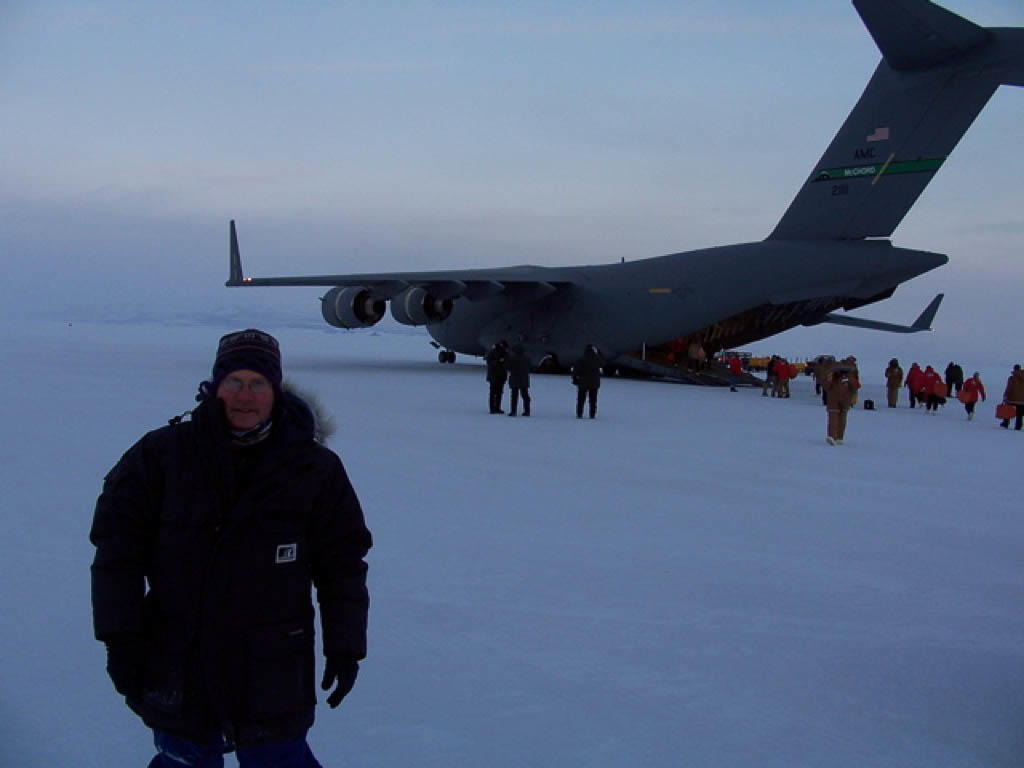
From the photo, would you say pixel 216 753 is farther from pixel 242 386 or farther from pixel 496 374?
pixel 496 374

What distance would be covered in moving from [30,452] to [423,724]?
6.88m

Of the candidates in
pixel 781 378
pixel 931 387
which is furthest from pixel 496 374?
pixel 931 387

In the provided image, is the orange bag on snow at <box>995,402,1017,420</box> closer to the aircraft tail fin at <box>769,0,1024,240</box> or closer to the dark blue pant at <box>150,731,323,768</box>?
the aircraft tail fin at <box>769,0,1024,240</box>

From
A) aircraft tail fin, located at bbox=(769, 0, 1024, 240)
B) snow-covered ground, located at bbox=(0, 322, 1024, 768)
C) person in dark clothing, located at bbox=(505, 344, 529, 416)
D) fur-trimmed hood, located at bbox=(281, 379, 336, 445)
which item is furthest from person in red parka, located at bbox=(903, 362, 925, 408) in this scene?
fur-trimmed hood, located at bbox=(281, 379, 336, 445)

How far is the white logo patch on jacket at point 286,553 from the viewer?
230 centimetres

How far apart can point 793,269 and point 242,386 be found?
19.0m

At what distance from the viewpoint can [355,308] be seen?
26078 millimetres

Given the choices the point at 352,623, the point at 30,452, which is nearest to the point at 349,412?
the point at 30,452

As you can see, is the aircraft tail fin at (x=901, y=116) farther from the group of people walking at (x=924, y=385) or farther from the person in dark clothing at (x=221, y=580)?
the person in dark clothing at (x=221, y=580)

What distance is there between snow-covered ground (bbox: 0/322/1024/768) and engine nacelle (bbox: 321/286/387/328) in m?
15.7

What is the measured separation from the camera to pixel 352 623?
7.86 ft

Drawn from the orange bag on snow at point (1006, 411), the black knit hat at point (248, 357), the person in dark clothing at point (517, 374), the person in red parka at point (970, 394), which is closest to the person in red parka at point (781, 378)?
the person in red parka at point (970, 394)

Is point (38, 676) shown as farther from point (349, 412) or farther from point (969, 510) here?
point (349, 412)

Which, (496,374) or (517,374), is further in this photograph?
(496,374)
